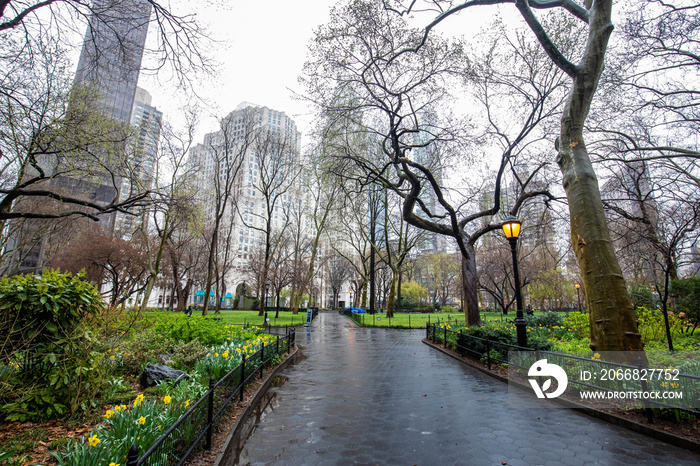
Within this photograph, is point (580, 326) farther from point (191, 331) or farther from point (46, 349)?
point (46, 349)

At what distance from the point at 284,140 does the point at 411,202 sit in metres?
20.3

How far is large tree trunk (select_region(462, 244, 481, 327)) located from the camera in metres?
12.6

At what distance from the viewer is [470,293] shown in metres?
12.7

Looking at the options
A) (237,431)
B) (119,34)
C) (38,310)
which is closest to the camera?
(38,310)

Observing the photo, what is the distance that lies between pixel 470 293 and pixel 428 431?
29.4 ft

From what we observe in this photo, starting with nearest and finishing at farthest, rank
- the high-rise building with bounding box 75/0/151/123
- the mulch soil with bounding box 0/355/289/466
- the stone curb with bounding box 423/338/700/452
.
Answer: the mulch soil with bounding box 0/355/289/466 < the stone curb with bounding box 423/338/700/452 < the high-rise building with bounding box 75/0/151/123

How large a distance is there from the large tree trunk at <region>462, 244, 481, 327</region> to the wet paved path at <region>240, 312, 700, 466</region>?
527cm

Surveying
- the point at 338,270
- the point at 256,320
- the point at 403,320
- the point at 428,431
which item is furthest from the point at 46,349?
the point at 338,270

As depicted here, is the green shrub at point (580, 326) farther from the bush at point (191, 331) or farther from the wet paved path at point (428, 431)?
the bush at point (191, 331)

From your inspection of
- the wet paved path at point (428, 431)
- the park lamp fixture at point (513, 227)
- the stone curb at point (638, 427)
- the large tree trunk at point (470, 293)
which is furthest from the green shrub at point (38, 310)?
the large tree trunk at point (470, 293)

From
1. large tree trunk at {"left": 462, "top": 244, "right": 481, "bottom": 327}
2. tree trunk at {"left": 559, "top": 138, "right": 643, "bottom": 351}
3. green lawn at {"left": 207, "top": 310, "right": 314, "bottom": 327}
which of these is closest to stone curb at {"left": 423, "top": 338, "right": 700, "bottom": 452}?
tree trunk at {"left": 559, "top": 138, "right": 643, "bottom": 351}

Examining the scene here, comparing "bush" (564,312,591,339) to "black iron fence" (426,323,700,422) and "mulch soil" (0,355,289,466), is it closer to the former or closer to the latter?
"black iron fence" (426,323,700,422)

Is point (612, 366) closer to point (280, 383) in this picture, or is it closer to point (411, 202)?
point (280, 383)

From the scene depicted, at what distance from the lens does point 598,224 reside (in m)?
6.11
